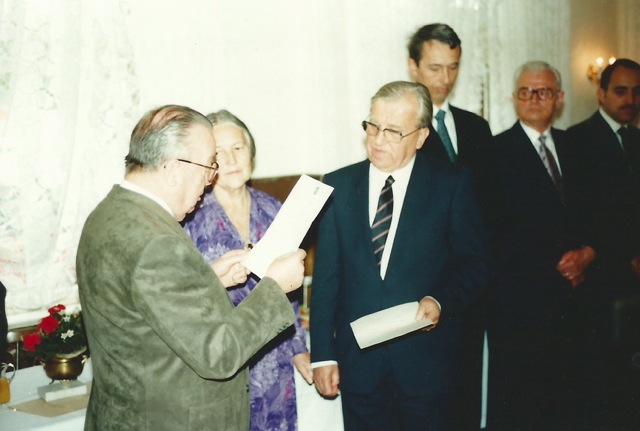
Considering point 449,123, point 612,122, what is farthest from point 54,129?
point 612,122

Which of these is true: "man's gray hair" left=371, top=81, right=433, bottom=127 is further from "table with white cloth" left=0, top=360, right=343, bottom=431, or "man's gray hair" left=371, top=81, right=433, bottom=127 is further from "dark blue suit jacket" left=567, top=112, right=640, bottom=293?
"dark blue suit jacket" left=567, top=112, right=640, bottom=293

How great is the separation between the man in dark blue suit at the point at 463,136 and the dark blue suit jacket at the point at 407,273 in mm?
854

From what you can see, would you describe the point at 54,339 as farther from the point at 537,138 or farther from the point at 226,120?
the point at 537,138

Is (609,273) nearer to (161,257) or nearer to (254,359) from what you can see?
(254,359)

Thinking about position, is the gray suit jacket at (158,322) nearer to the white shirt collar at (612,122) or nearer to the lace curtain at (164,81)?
the lace curtain at (164,81)

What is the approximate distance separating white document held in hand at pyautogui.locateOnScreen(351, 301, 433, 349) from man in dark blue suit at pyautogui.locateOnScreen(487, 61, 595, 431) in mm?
1344

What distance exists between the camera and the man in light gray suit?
136cm

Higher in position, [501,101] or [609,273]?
[501,101]

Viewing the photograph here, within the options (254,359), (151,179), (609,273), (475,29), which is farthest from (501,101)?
(151,179)

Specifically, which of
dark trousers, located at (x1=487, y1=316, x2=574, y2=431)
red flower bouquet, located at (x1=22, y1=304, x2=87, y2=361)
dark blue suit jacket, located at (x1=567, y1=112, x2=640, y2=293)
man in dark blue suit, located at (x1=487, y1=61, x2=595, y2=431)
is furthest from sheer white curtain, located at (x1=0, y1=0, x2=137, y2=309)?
dark blue suit jacket, located at (x1=567, y1=112, x2=640, y2=293)

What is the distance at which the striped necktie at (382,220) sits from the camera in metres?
2.20

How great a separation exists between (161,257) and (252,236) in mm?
947

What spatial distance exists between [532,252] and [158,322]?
238 centimetres

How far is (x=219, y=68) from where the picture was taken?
365 cm
